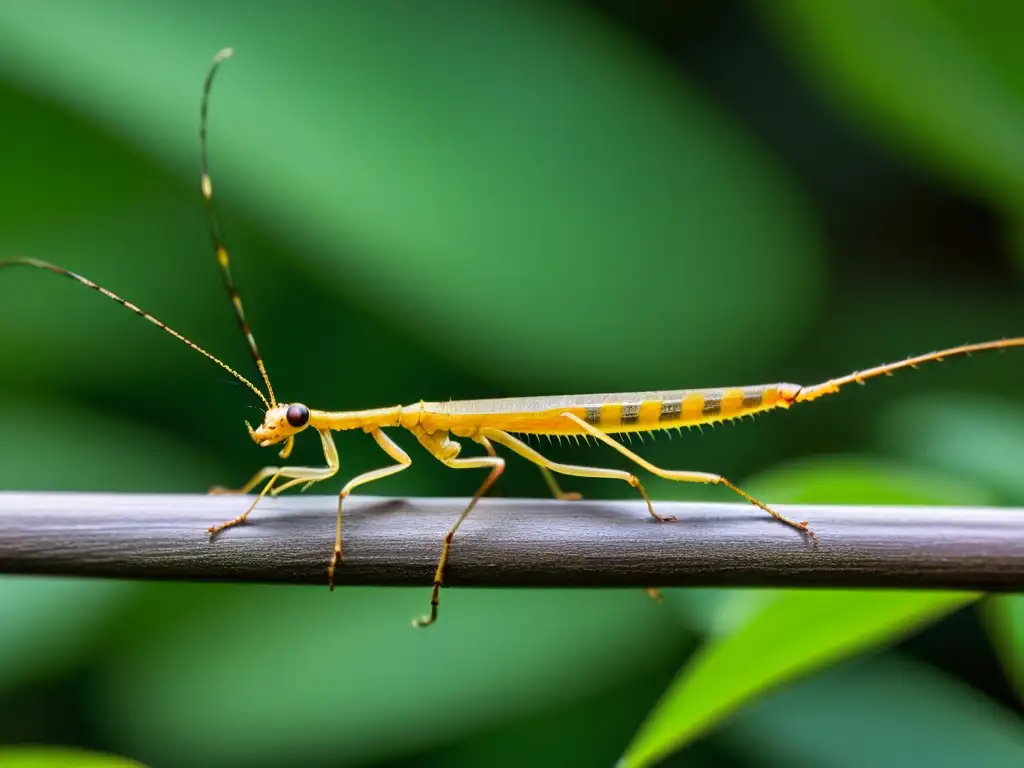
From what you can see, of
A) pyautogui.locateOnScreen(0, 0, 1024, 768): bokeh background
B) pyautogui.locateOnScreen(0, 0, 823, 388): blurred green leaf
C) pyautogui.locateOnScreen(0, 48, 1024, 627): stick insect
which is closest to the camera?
pyautogui.locateOnScreen(0, 48, 1024, 627): stick insect

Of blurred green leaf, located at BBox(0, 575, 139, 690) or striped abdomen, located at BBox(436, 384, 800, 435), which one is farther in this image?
blurred green leaf, located at BBox(0, 575, 139, 690)

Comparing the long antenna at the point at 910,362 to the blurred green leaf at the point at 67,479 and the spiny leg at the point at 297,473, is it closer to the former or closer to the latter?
the spiny leg at the point at 297,473

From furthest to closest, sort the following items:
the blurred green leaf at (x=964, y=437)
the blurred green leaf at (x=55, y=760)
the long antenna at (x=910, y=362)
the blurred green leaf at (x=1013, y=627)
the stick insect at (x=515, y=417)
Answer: the blurred green leaf at (x=964, y=437)
the stick insect at (x=515, y=417)
the blurred green leaf at (x=1013, y=627)
the long antenna at (x=910, y=362)
the blurred green leaf at (x=55, y=760)

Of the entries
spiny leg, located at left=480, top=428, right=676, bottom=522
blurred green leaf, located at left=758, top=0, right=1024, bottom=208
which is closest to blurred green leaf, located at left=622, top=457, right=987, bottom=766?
spiny leg, located at left=480, top=428, right=676, bottom=522

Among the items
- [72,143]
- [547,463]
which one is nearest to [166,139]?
[72,143]

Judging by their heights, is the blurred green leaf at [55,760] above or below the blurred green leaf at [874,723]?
above

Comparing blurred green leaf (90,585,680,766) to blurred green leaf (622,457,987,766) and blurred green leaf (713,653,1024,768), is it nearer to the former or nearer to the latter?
blurred green leaf (713,653,1024,768)

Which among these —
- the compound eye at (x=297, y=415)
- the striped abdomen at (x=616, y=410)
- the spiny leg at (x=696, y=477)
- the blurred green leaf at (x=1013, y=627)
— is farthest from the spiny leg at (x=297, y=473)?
the blurred green leaf at (x=1013, y=627)
